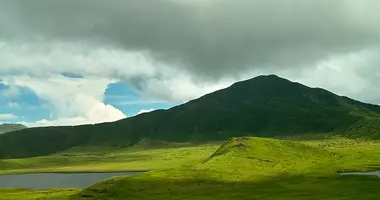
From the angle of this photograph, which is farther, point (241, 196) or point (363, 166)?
point (363, 166)

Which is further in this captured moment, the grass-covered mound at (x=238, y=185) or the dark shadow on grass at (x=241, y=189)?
the grass-covered mound at (x=238, y=185)

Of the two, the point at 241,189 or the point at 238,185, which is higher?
the point at 238,185

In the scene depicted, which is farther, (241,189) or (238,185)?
(238,185)

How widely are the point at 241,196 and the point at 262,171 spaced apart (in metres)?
62.9

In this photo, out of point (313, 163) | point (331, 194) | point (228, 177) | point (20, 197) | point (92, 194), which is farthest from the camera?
point (313, 163)

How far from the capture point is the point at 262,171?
16688cm

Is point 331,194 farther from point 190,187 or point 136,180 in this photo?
point 136,180

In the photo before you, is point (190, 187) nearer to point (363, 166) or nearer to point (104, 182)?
point (104, 182)

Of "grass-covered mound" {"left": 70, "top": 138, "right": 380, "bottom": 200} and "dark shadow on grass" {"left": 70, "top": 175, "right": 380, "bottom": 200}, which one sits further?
"grass-covered mound" {"left": 70, "top": 138, "right": 380, "bottom": 200}

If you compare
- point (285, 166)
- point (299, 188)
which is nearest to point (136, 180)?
point (299, 188)

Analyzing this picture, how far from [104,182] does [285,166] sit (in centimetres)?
8012

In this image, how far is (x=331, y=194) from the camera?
99.4 m

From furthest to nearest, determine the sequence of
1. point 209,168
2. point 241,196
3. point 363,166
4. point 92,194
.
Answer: point 363,166
point 209,168
point 92,194
point 241,196

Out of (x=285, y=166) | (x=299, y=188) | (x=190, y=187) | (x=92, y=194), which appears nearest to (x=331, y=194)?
(x=299, y=188)
